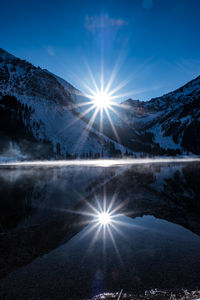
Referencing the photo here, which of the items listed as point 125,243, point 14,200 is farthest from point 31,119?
point 125,243

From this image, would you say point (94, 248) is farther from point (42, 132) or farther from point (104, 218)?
point (42, 132)

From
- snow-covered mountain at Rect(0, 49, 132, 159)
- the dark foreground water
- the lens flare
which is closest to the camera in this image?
the dark foreground water

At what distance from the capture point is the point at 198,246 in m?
7.88

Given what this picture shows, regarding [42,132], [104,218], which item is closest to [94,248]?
[104,218]

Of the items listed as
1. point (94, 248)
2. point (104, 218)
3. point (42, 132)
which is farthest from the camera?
point (42, 132)

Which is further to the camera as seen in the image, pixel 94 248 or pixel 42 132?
pixel 42 132

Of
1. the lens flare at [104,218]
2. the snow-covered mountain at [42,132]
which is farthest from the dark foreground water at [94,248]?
the snow-covered mountain at [42,132]

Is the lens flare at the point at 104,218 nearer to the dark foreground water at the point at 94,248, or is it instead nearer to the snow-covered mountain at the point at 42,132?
→ the dark foreground water at the point at 94,248

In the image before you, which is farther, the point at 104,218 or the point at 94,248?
the point at 104,218

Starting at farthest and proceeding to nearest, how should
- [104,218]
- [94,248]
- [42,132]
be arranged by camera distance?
[42,132] → [104,218] → [94,248]

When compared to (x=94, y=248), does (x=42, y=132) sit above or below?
above

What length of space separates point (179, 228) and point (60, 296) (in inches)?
281

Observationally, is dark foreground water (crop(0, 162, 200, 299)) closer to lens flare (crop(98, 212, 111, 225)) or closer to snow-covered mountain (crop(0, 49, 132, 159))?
lens flare (crop(98, 212, 111, 225))

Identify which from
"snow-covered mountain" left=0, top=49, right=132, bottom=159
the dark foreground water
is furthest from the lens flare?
"snow-covered mountain" left=0, top=49, right=132, bottom=159
